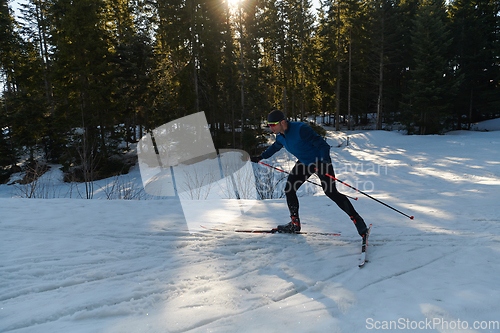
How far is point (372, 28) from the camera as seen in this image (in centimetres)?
2792

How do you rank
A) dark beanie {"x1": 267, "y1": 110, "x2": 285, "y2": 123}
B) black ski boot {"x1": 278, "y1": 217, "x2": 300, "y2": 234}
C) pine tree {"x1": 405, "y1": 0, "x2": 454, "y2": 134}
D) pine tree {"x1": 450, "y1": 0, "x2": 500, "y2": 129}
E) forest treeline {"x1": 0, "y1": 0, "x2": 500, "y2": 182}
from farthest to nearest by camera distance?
pine tree {"x1": 450, "y1": 0, "x2": 500, "y2": 129}
pine tree {"x1": 405, "y1": 0, "x2": 454, "y2": 134}
forest treeline {"x1": 0, "y1": 0, "x2": 500, "y2": 182}
black ski boot {"x1": 278, "y1": 217, "x2": 300, "y2": 234}
dark beanie {"x1": 267, "y1": 110, "x2": 285, "y2": 123}

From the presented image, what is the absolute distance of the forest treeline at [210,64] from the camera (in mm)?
18531

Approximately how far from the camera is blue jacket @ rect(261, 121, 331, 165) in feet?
12.0

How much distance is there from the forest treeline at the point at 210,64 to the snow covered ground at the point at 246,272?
10570 millimetres

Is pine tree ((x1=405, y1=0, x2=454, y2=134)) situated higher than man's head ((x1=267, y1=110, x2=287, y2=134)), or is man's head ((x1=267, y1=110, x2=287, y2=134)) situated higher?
pine tree ((x1=405, y1=0, x2=454, y2=134))

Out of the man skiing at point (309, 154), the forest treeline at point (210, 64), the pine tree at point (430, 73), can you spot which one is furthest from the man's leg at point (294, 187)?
the pine tree at point (430, 73)

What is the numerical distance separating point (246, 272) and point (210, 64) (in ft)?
65.4

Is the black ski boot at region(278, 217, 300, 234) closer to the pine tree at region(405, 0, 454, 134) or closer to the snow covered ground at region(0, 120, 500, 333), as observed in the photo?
the snow covered ground at region(0, 120, 500, 333)

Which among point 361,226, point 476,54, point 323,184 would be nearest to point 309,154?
point 323,184

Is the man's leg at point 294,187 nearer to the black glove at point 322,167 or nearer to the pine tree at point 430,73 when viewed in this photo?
the black glove at point 322,167

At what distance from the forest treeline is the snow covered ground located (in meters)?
10.6

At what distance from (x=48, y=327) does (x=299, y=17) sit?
32.2m

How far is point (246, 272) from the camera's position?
122 inches

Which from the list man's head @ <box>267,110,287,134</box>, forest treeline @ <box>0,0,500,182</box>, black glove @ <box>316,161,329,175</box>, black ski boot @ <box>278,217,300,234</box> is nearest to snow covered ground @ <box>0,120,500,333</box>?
black ski boot @ <box>278,217,300,234</box>
